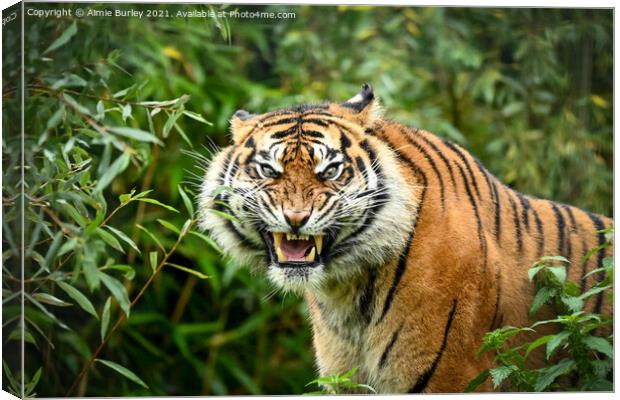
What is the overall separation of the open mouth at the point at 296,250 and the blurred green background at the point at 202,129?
13 cm

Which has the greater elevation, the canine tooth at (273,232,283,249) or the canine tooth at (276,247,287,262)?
the canine tooth at (273,232,283,249)

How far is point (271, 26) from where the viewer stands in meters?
4.51

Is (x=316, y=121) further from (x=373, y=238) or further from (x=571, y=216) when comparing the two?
(x=571, y=216)

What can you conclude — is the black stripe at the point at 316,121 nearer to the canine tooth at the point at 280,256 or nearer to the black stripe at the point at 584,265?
the canine tooth at the point at 280,256

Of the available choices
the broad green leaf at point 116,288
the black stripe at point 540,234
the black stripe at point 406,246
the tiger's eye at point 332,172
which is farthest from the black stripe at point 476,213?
the broad green leaf at point 116,288

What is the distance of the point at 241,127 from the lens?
11.7 ft

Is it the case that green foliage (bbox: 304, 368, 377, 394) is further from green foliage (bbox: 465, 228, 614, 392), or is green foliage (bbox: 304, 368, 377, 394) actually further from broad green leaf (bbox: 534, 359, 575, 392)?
broad green leaf (bbox: 534, 359, 575, 392)

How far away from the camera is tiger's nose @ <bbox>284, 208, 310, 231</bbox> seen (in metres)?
3.19

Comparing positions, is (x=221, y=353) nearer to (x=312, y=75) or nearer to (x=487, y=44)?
(x=312, y=75)

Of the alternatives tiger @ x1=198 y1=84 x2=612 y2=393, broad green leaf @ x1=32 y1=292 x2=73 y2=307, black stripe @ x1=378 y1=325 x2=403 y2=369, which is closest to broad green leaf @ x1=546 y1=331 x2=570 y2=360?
tiger @ x1=198 y1=84 x2=612 y2=393

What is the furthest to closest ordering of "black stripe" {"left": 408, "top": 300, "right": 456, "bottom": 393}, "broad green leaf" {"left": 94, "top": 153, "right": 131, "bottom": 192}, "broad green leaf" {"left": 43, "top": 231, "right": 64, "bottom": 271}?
"black stripe" {"left": 408, "top": 300, "right": 456, "bottom": 393}, "broad green leaf" {"left": 43, "top": 231, "right": 64, "bottom": 271}, "broad green leaf" {"left": 94, "top": 153, "right": 131, "bottom": 192}

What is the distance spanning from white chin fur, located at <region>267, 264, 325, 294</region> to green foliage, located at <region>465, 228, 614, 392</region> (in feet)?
1.85

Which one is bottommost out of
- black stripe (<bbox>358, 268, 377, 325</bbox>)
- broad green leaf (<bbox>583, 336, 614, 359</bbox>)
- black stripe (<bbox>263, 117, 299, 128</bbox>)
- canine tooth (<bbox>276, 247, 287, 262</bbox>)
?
broad green leaf (<bbox>583, 336, 614, 359</bbox>)

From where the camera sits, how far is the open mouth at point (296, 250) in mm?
3303
